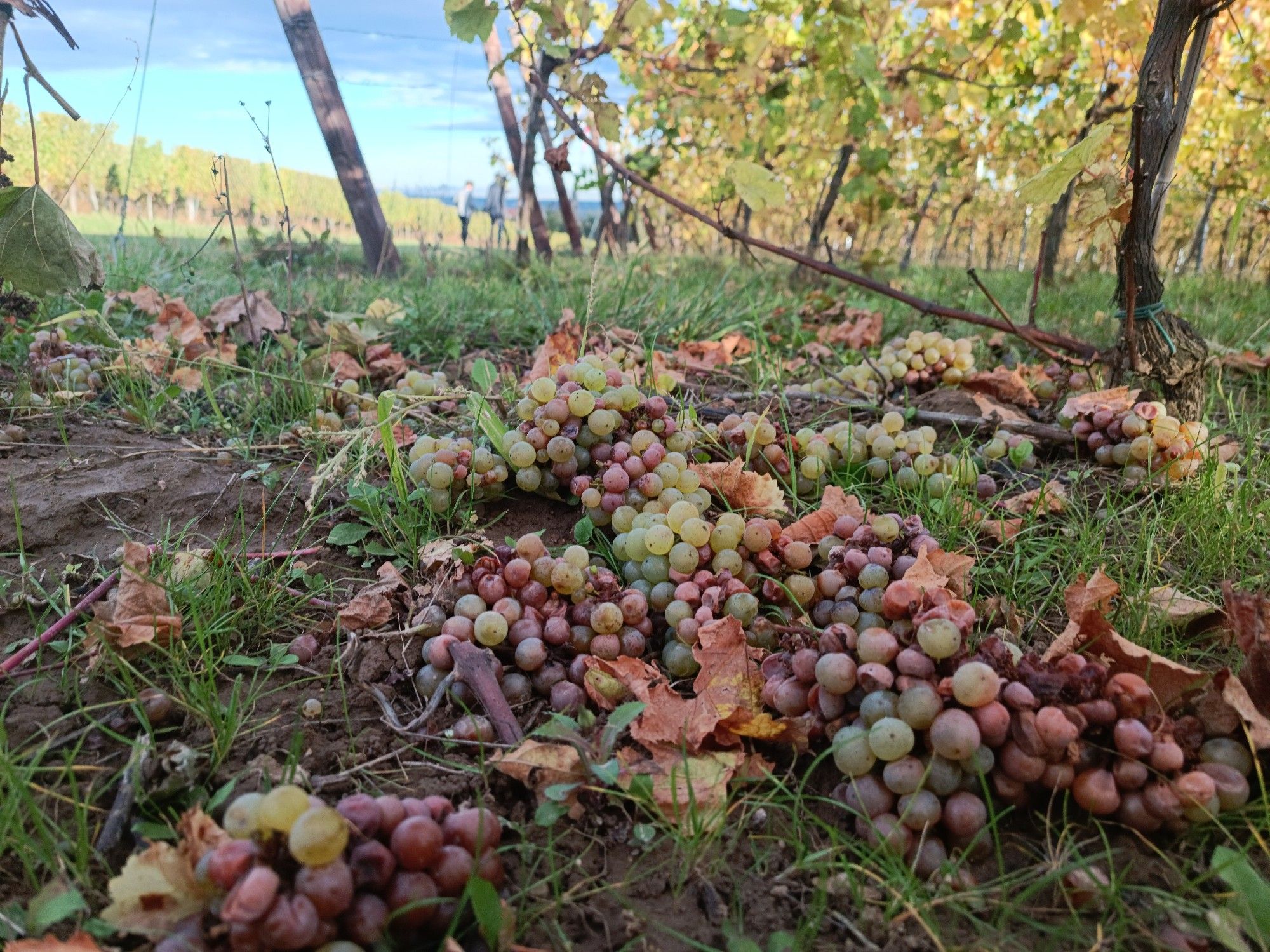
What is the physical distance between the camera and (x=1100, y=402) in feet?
7.40

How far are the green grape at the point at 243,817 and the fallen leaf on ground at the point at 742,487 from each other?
46.5 inches

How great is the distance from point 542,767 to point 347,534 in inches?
35.1

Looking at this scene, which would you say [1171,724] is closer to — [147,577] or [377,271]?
[147,577]

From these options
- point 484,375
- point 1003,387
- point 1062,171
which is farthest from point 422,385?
point 1003,387

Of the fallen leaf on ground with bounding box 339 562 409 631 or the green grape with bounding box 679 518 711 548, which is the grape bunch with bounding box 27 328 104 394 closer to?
the fallen leaf on ground with bounding box 339 562 409 631

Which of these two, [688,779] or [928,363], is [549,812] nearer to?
[688,779]

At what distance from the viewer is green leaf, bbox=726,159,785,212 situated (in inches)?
114

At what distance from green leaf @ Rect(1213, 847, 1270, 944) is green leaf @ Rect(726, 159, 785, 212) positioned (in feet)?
8.01

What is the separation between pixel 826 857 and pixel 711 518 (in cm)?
91

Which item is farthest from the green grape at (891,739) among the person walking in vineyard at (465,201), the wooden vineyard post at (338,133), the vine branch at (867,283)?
the person walking in vineyard at (465,201)

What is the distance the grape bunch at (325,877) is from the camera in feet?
2.71

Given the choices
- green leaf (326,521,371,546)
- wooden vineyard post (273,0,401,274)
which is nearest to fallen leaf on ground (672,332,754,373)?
green leaf (326,521,371,546)

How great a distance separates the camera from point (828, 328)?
3.84 m

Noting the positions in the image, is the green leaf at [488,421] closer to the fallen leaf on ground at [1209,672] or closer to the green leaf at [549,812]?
the green leaf at [549,812]
